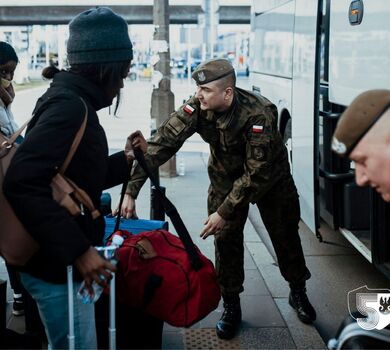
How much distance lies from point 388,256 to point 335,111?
1283 millimetres

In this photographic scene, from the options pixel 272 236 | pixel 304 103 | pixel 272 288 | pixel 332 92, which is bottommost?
pixel 272 288

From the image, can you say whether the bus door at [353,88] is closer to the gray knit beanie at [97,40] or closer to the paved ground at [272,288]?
the paved ground at [272,288]

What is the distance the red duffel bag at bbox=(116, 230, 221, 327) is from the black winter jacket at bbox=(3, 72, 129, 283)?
0.62 meters

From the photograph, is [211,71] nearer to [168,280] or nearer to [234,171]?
[234,171]

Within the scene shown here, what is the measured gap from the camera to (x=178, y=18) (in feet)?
53.7

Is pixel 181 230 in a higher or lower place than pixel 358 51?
lower

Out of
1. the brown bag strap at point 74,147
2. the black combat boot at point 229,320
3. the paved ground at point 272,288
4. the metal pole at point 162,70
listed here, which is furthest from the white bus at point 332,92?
the metal pole at point 162,70

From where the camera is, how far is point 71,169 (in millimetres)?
2469

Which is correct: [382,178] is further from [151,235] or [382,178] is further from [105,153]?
[151,235]

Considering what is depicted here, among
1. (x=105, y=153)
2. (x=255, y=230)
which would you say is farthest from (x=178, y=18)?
(x=105, y=153)

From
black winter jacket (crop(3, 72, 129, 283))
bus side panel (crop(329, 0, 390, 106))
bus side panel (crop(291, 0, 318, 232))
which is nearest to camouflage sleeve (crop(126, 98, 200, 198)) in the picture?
bus side panel (crop(329, 0, 390, 106))

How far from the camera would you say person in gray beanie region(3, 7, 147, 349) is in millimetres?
2285

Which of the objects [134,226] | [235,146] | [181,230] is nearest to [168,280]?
[181,230]

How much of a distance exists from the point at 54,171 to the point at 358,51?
2.75m
